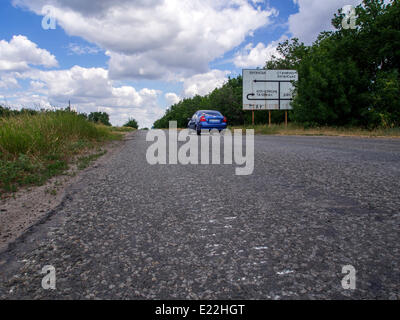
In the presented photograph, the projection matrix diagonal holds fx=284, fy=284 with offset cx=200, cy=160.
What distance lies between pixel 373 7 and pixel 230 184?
18715 mm

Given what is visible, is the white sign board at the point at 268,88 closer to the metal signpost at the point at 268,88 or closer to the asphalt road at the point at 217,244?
the metal signpost at the point at 268,88

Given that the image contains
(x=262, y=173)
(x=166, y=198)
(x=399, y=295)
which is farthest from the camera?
(x=262, y=173)

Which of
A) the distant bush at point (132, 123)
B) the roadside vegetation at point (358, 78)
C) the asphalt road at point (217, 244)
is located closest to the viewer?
the asphalt road at point (217, 244)

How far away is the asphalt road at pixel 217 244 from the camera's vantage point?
126 centimetres

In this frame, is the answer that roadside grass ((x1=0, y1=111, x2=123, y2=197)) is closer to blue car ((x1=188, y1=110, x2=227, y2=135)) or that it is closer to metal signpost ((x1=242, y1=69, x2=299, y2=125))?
blue car ((x1=188, y1=110, x2=227, y2=135))

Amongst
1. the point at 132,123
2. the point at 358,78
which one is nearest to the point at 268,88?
the point at 358,78

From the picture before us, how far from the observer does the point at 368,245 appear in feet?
5.22

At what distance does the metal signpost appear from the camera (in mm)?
23625

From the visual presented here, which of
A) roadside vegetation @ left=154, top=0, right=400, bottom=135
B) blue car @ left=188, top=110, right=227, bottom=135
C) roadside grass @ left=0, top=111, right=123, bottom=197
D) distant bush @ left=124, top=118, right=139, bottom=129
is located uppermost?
distant bush @ left=124, top=118, right=139, bottom=129

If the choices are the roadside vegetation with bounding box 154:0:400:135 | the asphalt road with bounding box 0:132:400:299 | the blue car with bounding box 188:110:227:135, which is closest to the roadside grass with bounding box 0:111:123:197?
the asphalt road with bounding box 0:132:400:299

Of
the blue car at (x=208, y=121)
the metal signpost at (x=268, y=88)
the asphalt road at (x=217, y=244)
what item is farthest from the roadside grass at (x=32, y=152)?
the metal signpost at (x=268, y=88)

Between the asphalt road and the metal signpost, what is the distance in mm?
21820

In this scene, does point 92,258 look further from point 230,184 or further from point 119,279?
point 230,184
